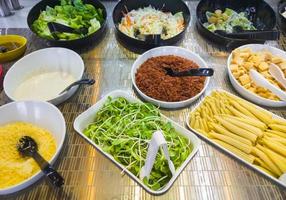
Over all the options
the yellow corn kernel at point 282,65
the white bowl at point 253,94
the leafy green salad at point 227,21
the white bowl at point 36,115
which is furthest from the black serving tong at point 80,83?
the yellow corn kernel at point 282,65

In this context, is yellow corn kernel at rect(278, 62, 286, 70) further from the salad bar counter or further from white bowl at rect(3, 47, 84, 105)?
white bowl at rect(3, 47, 84, 105)

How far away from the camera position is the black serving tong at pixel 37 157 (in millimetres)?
867

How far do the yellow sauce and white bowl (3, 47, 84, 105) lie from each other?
0.78ft

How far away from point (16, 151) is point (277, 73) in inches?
43.2

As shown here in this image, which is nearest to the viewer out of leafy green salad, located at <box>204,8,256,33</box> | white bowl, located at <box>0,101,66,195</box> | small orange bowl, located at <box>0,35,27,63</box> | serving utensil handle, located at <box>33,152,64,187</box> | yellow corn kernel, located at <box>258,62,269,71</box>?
serving utensil handle, located at <box>33,152,64,187</box>

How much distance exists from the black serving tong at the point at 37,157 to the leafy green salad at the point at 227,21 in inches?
41.8

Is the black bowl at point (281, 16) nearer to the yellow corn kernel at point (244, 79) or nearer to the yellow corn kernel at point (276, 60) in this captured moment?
the yellow corn kernel at point (276, 60)

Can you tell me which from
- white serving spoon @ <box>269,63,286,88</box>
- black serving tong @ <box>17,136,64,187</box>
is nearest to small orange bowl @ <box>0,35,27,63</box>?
black serving tong @ <box>17,136,64,187</box>

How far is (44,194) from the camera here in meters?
0.90

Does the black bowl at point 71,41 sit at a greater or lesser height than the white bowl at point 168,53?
greater

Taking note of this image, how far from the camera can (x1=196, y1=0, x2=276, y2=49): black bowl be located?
1419 mm

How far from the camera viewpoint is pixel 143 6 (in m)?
1.66

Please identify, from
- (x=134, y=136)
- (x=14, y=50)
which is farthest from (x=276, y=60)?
(x=14, y=50)

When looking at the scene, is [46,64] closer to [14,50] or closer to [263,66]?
[14,50]
